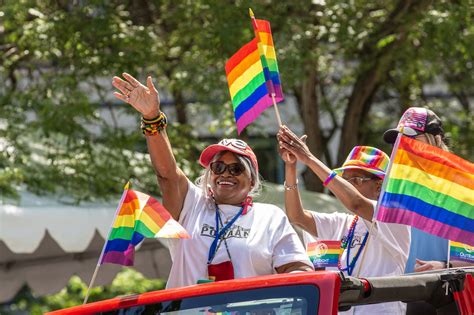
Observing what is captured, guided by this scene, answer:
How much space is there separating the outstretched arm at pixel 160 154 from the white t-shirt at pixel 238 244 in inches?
2.2

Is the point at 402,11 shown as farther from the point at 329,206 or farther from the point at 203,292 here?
the point at 203,292

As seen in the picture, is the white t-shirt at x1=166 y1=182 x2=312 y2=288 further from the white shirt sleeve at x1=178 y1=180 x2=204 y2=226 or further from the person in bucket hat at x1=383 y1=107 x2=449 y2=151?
the person in bucket hat at x1=383 y1=107 x2=449 y2=151

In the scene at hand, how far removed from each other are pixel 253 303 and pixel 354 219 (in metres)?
2.21

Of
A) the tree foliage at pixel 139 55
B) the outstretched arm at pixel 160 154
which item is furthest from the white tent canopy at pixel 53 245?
the outstretched arm at pixel 160 154

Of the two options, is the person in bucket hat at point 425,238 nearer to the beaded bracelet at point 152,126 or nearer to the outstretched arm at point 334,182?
the outstretched arm at point 334,182

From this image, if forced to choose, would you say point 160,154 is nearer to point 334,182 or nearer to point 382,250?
point 334,182

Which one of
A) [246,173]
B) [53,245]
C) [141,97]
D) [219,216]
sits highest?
[141,97]

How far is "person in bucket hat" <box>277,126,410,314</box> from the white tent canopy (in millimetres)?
2987

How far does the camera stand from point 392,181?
15.5 feet

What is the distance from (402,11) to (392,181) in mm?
6970

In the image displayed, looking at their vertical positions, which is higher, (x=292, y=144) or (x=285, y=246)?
(x=292, y=144)

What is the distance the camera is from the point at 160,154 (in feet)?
16.6

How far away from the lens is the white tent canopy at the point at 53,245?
8.59 metres

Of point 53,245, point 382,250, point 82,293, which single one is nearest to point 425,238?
point 382,250
